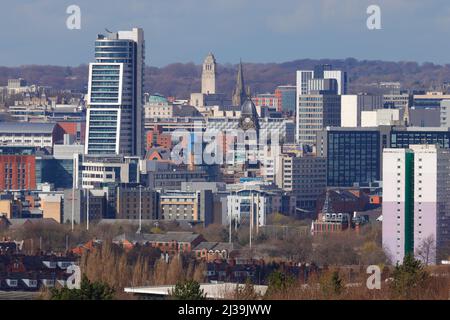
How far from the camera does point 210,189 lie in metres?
56.7

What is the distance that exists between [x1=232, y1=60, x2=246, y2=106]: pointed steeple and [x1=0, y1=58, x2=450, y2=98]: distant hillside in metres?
1.69

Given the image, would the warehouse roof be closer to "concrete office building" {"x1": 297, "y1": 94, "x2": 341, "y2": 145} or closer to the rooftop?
"concrete office building" {"x1": 297, "y1": 94, "x2": 341, "y2": 145}

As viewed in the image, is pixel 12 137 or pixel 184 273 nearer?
pixel 184 273

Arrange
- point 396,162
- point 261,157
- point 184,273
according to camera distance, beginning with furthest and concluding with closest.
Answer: point 261,157 → point 396,162 → point 184,273

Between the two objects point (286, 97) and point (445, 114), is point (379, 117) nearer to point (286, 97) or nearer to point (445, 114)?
point (445, 114)

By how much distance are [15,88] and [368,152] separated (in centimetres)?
2852

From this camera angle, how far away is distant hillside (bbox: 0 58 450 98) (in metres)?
94.0

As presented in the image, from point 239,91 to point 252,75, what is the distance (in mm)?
4726

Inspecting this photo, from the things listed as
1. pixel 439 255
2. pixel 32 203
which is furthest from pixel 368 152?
pixel 439 255

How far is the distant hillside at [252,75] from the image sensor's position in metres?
94.0

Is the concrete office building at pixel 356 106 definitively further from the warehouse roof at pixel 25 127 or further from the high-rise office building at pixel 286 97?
the high-rise office building at pixel 286 97

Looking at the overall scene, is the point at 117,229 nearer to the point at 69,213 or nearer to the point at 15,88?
the point at 69,213

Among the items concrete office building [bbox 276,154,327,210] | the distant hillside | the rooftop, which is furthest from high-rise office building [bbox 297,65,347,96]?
the rooftop

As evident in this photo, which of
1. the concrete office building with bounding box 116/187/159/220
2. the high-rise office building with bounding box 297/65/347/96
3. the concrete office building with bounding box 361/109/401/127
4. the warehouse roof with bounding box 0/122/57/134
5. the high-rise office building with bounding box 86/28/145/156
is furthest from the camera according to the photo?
the high-rise office building with bounding box 297/65/347/96
